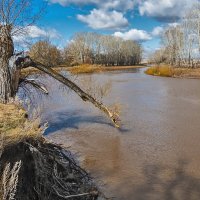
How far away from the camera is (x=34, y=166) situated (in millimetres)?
4906

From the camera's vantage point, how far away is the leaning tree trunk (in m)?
8.20

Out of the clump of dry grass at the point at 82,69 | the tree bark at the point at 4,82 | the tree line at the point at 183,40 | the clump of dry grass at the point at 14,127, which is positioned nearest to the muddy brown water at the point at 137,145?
the clump of dry grass at the point at 14,127

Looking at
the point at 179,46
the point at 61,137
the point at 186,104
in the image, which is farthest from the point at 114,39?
the point at 61,137

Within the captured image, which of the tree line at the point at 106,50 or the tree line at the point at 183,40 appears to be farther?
the tree line at the point at 106,50

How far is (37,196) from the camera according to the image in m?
4.80

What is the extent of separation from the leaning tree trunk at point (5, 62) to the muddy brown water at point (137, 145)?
195 centimetres

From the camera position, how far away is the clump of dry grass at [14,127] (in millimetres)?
Result: 4945

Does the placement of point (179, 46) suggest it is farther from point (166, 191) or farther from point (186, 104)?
point (166, 191)

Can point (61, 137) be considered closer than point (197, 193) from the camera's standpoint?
No

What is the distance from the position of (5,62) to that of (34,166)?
4200 millimetres

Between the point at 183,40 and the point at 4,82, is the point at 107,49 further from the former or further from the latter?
the point at 4,82

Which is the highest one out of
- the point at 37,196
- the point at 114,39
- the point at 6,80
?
the point at 114,39

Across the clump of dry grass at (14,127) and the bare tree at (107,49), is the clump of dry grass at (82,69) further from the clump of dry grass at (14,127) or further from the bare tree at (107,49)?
the bare tree at (107,49)

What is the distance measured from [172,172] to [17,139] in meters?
4.07
